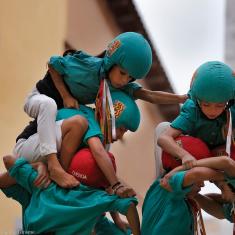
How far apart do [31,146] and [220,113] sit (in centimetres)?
67

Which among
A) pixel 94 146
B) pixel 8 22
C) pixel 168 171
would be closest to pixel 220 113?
pixel 168 171

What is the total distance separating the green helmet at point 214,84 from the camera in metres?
2.28

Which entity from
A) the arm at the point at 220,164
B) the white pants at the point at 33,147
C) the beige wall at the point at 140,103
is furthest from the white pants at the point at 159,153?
the beige wall at the point at 140,103

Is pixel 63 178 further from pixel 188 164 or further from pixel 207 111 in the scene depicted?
pixel 207 111

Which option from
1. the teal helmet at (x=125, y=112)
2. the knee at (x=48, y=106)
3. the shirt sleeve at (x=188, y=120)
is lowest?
the shirt sleeve at (x=188, y=120)

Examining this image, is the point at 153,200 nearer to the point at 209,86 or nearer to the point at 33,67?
the point at 209,86

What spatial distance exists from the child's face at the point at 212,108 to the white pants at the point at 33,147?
496 mm

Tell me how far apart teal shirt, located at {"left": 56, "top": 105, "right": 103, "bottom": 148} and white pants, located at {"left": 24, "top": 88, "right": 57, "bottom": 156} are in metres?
0.05

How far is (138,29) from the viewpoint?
6887mm

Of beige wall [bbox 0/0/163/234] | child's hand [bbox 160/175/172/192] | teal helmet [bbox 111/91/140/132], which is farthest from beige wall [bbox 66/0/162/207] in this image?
child's hand [bbox 160/175/172/192]

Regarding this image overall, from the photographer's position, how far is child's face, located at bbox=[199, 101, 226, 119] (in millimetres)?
2321

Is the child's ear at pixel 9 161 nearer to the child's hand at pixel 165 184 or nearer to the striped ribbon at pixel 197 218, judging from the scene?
the child's hand at pixel 165 184

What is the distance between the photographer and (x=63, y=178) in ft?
7.54

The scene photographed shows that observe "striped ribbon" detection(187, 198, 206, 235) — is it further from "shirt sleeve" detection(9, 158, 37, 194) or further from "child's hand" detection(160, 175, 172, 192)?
"shirt sleeve" detection(9, 158, 37, 194)
